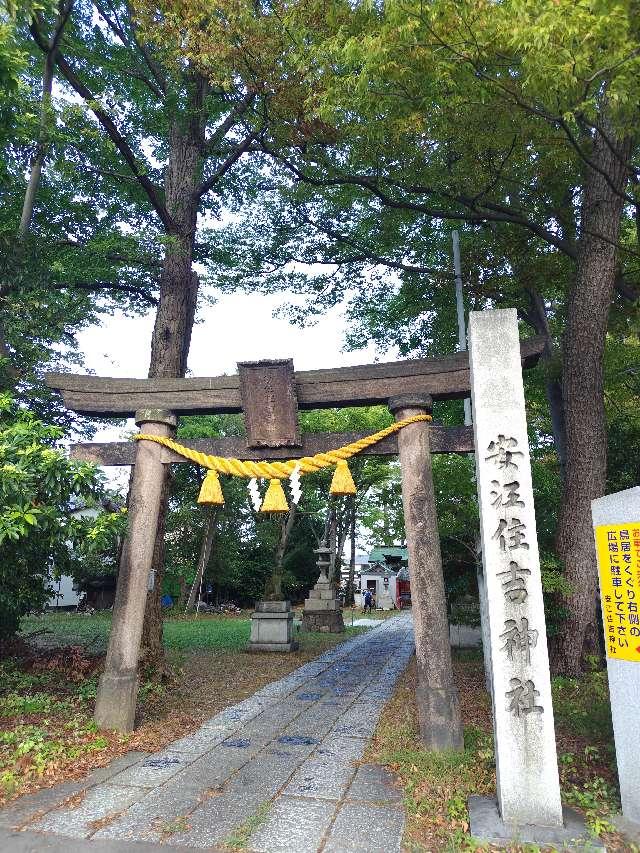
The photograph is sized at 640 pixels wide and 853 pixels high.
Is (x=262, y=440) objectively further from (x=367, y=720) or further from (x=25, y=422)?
(x=367, y=720)

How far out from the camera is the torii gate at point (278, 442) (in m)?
5.56

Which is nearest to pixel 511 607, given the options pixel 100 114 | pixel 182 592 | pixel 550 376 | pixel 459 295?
pixel 550 376

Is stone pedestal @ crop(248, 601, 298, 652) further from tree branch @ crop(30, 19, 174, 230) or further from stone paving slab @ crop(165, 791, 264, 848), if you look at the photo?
tree branch @ crop(30, 19, 174, 230)

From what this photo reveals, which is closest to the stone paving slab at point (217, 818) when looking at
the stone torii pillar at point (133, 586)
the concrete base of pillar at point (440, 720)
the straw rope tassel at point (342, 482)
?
the concrete base of pillar at point (440, 720)

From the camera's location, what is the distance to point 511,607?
13.8 ft

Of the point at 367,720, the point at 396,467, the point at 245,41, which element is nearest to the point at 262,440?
the point at 367,720

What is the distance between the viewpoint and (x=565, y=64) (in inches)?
207

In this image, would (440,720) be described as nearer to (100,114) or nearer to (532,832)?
(532,832)

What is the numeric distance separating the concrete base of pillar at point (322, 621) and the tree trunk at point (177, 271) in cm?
1007

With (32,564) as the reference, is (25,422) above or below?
above

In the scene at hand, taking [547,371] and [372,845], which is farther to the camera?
[547,371]

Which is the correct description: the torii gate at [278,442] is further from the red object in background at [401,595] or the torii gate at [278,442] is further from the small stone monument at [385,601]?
the red object in background at [401,595]

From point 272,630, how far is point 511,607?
903 cm

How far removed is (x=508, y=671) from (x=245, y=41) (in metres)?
8.26
